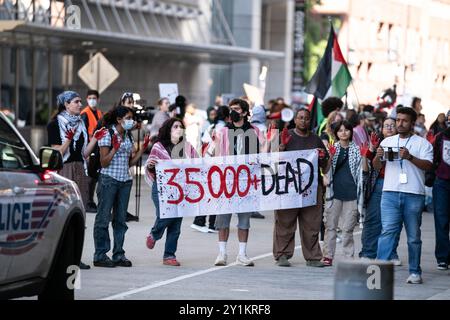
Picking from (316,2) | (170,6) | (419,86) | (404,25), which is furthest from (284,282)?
(404,25)

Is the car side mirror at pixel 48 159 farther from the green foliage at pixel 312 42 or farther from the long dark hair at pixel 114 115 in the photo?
the green foliage at pixel 312 42

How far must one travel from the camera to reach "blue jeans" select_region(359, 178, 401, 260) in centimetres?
1606

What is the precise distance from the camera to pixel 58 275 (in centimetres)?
1106

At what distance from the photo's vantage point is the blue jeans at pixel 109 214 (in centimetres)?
1502

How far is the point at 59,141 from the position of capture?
598 inches

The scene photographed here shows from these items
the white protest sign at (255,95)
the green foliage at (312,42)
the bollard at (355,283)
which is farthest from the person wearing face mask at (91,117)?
the green foliage at (312,42)

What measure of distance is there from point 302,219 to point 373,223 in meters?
0.85

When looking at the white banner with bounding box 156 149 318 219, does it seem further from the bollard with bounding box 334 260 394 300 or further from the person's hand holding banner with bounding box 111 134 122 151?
the bollard with bounding box 334 260 394 300

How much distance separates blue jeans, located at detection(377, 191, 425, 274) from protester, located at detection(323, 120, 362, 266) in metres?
1.76

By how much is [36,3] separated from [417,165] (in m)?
25.8

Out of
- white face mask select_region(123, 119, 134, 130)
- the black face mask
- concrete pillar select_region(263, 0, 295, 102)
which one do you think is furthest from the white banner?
concrete pillar select_region(263, 0, 295, 102)

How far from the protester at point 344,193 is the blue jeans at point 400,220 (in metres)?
1.76

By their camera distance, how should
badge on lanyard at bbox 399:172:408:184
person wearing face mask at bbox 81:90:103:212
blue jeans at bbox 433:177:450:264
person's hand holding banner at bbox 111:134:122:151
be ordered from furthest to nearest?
1. person wearing face mask at bbox 81:90:103:212
2. blue jeans at bbox 433:177:450:264
3. person's hand holding banner at bbox 111:134:122:151
4. badge on lanyard at bbox 399:172:408:184
